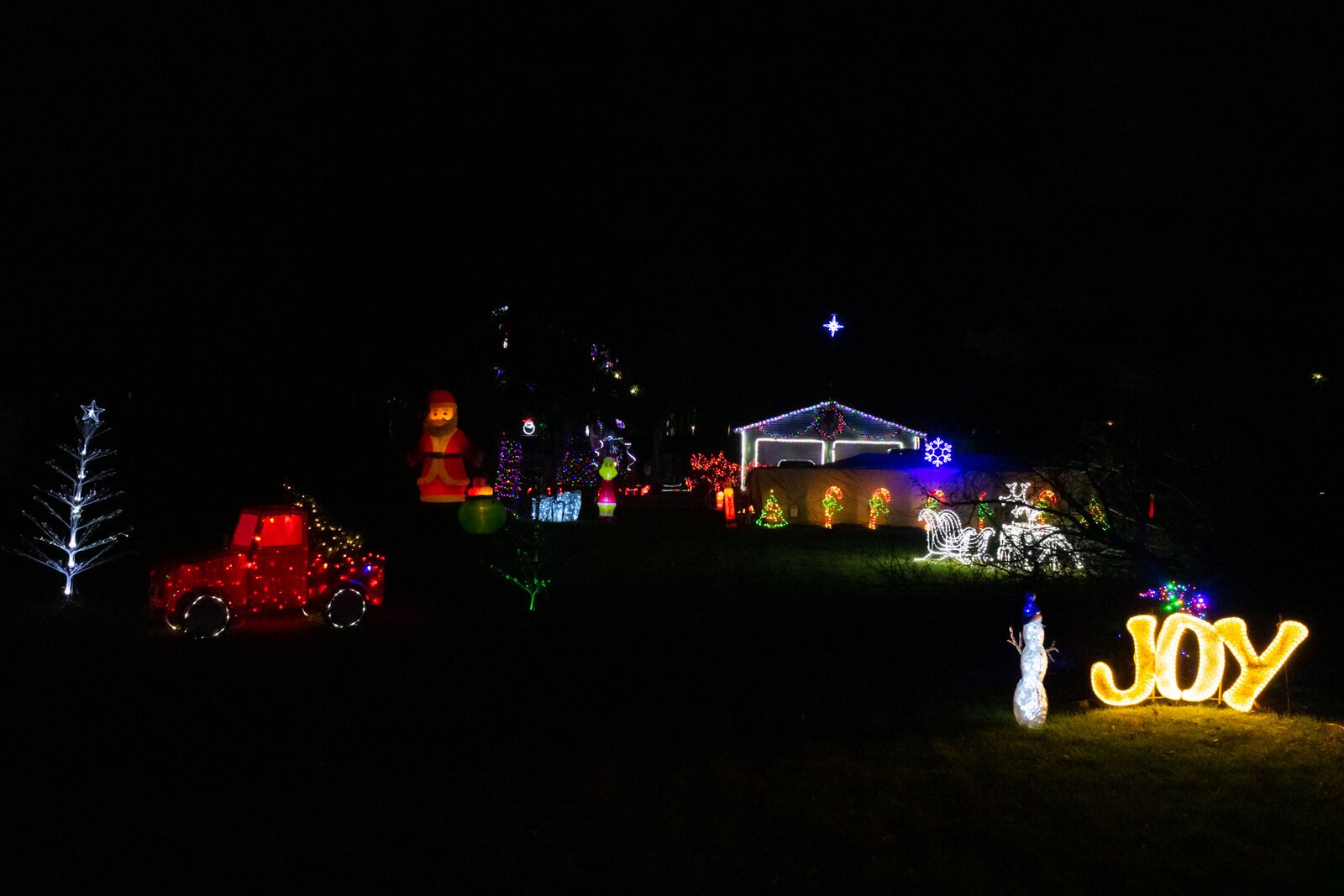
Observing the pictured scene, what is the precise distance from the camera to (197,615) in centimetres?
1009

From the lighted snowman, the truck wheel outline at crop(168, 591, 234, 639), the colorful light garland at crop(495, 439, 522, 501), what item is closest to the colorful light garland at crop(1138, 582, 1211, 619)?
the truck wheel outline at crop(168, 591, 234, 639)

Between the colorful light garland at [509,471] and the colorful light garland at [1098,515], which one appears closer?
the colorful light garland at [1098,515]

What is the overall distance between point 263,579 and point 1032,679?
25.2 feet

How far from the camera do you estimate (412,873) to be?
15.2 ft

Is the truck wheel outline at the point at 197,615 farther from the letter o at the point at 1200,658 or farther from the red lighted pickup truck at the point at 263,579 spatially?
the letter o at the point at 1200,658

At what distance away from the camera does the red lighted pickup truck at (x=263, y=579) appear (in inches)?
400

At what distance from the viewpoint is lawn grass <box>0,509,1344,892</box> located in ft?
15.8

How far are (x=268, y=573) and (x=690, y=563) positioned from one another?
773 cm

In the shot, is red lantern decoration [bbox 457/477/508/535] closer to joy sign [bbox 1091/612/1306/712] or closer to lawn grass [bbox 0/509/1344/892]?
lawn grass [bbox 0/509/1344/892]

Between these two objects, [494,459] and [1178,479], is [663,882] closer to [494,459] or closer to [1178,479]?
[1178,479]

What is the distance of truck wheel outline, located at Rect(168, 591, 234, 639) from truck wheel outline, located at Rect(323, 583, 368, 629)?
1.03 meters

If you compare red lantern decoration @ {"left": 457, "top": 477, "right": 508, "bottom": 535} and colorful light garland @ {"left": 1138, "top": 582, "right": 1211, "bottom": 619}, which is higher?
red lantern decoration @ {"left": 457, "top": 477, "right": 508, "bottom": 535}

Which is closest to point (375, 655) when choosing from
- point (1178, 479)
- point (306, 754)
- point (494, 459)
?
point (306, 754)

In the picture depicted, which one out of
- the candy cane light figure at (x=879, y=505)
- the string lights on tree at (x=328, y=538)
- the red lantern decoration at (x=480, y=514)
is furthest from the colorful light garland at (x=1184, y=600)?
the candy cane light figure at (x=879, y=505)
